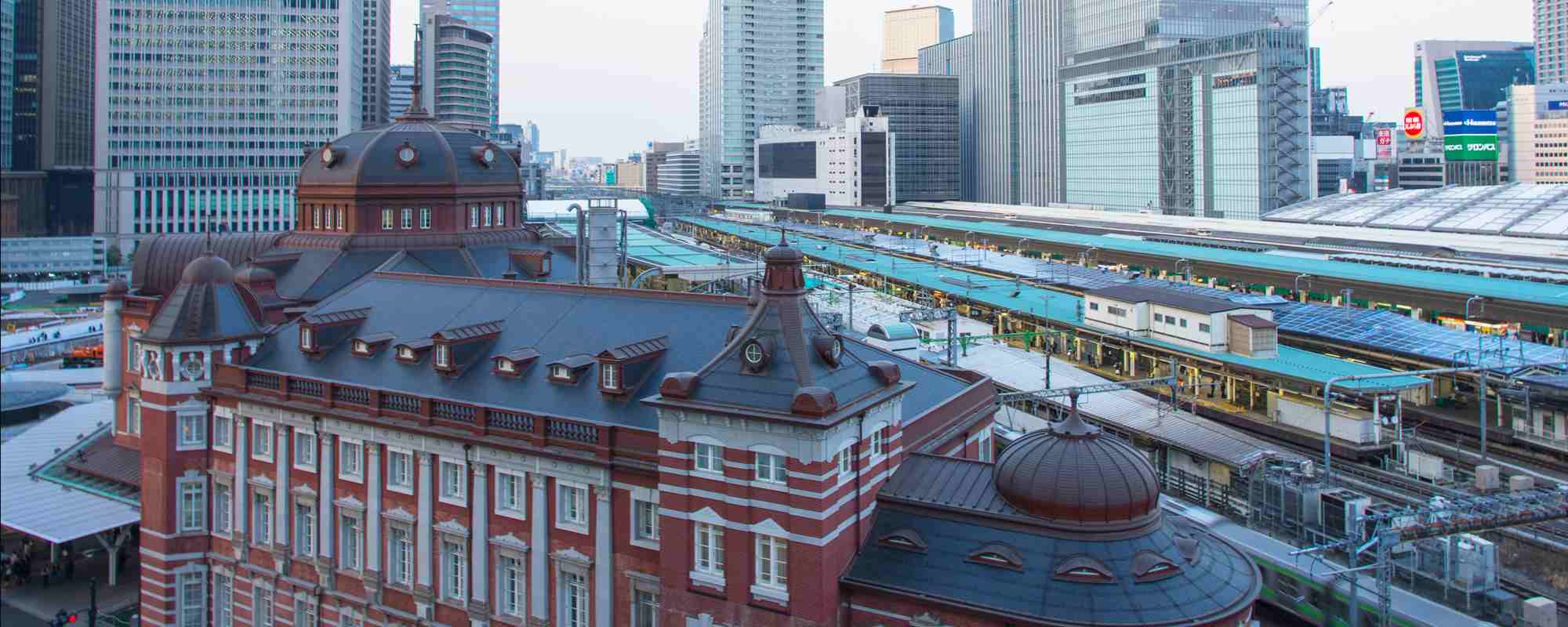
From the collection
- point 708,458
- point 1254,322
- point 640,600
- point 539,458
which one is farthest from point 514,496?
point 1254,322

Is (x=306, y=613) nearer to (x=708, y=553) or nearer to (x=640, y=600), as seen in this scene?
(x=640, y=600)

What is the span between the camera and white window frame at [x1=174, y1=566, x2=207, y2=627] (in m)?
45.0

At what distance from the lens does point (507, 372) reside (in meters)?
37.9

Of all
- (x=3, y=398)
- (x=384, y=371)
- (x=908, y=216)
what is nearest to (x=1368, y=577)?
(x=384, y=371)

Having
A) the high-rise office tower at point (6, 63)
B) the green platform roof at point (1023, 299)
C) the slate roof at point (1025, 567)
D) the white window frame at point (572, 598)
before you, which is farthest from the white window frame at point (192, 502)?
the green platform roof at point (1023, 299)

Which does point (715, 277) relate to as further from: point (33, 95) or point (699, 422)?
point (33, 95)

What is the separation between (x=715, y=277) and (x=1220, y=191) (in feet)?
361

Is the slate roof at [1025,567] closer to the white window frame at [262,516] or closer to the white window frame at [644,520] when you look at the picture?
the white window frame at [644,520]

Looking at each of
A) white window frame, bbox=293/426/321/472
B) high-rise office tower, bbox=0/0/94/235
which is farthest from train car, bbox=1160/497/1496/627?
high-rise office tower, bbox=0/0/94/235

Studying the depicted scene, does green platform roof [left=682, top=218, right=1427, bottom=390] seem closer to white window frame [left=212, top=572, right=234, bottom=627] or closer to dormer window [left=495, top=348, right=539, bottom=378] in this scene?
dormer window [left=495, top=348, right=539, bottom=378]

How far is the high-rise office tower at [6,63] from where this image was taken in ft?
53.5

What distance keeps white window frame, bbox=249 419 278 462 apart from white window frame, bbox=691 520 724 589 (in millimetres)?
19189

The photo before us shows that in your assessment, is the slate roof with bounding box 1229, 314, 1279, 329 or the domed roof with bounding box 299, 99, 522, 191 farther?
the slate roof with bounding box 1229, 314, 1279, 329

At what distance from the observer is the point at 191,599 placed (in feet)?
149
